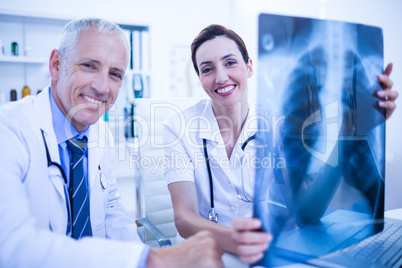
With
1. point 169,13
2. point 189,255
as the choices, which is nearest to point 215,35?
point 189,255

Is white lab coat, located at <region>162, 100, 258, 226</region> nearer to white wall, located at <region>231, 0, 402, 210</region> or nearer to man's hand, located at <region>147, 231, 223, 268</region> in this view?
white wall, located at <region>231, 0, 402, 210</region>

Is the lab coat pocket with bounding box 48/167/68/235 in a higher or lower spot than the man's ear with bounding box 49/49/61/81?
lower

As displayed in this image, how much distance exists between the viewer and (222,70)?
3.64 feet

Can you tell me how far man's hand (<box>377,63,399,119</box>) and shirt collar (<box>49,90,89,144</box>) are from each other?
865 mm

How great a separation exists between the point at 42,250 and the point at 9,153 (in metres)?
0.30

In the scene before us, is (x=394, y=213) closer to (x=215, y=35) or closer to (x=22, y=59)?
(x=215, y=35)

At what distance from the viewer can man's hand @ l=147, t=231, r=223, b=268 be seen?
505 millimetres

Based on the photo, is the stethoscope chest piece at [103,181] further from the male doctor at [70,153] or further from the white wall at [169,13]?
the white wall at [169,13]

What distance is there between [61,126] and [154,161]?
1.81ft

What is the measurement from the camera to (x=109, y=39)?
2.88 ft

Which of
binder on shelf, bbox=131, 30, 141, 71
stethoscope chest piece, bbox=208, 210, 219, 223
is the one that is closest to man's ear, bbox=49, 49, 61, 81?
stethoscope chest piece, bbox=208, 210, 219, 223

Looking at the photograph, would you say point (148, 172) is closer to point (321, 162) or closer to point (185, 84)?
point (321, 162)

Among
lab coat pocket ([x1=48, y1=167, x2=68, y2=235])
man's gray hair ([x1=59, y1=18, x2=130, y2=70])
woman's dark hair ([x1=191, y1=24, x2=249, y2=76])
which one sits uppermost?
woman's dark hair ([x1=191, y1=24, x2=249, y2=76])

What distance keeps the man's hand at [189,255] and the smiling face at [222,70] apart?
70cm
